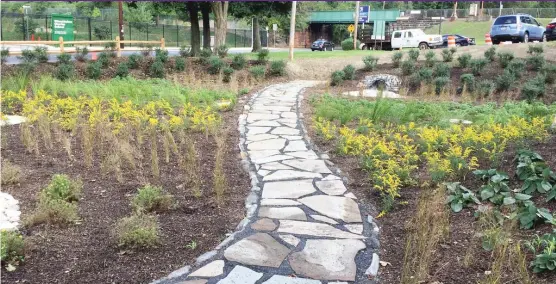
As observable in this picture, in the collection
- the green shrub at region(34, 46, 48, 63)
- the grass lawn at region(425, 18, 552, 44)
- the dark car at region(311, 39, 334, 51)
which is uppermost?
the grass lawn at region(425, 18, 552, 44)

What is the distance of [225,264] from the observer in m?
3.14

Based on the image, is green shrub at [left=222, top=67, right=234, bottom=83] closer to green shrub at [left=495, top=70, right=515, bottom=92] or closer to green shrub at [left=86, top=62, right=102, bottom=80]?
green shrub at [left=86, top=62, right=102, bottom=80]

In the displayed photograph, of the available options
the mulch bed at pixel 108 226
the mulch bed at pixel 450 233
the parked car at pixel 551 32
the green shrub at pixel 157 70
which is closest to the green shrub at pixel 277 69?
the green shrub at pixel 157 70

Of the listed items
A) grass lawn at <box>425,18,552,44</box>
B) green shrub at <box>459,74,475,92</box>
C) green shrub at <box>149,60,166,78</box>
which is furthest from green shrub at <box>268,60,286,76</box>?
grass lawn at <box>425,18,552,44</box>

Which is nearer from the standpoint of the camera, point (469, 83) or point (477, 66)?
point (469, 83)

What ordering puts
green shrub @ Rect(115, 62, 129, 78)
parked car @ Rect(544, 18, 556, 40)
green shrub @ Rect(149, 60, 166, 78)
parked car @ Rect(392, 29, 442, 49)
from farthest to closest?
1. parked car @ Rect(392, 29, 442, 49)
2. parked car @ Rect(544, 18, 556, 40)
3. green shrub @ Rect(149, 60, 166, 78)
4. green shrub @ Rect(115, 62, 129, 78)

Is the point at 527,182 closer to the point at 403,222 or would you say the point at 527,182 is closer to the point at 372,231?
the point at 403,222

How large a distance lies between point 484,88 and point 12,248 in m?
10.1

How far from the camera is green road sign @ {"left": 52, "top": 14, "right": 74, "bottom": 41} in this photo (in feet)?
90.5

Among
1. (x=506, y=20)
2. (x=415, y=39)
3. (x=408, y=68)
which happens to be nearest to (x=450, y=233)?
(x=408, y=68)

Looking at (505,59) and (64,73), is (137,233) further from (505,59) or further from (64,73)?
(505,59)

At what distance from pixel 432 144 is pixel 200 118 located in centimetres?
321

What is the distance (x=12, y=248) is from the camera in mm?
3039

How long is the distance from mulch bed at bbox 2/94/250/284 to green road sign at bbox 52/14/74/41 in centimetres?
2472
